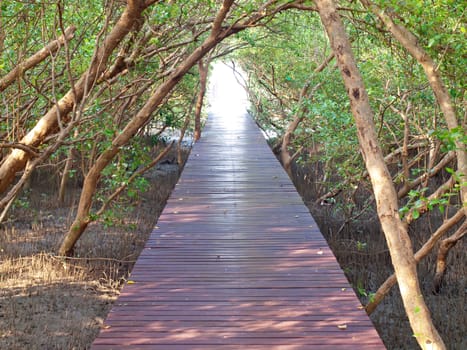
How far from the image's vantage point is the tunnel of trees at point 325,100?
322 cm

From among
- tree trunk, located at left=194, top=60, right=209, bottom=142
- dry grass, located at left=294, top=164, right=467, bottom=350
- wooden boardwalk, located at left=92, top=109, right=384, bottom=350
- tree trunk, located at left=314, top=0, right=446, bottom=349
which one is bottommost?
dry grass, located at left=294, top=164, right=467, bottom=350

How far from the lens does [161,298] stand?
392cm

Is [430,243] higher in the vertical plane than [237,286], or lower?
higher

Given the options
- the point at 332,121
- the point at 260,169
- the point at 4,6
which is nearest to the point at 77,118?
the point at 4,6

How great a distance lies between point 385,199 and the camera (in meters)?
2.94

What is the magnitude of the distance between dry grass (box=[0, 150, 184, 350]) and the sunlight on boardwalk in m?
1.09

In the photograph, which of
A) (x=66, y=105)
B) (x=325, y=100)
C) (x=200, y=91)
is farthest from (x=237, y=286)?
(x=200, y=91)

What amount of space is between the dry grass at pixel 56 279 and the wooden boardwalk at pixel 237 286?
3.58ft

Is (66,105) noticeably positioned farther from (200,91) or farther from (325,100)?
(200,91)

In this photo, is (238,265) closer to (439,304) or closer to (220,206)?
(220,206)

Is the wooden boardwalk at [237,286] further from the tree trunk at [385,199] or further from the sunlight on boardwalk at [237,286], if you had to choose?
the tree trunk at [385,199]

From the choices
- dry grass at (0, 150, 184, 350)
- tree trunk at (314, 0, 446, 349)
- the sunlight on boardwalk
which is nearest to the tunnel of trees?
tree trunk at (314, 0, 446, 349)

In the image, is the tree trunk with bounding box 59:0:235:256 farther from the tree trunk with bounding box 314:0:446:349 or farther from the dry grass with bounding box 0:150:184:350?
the tree trunk with bounding box 314:0:446:349

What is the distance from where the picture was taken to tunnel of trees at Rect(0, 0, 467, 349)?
3225 mm
